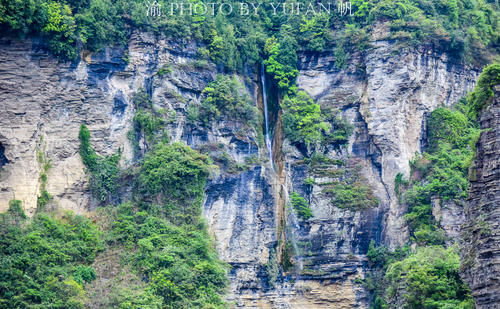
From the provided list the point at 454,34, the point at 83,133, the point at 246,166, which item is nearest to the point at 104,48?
the point at 83,133

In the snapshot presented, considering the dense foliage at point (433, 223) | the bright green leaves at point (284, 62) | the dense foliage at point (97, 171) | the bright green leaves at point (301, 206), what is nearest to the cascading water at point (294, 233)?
the bright green leaves at point (301, 206)

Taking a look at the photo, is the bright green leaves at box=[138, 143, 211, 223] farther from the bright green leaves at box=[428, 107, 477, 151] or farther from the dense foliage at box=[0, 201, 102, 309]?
the bright green leaves at box=[428, 107, 477, 151]

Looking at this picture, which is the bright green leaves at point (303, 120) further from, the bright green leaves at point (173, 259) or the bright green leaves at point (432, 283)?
the bright green leaves at point (432, 283)

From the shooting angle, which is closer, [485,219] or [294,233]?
[485,219]

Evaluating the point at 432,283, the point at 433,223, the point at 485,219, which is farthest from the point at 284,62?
the point at 485,219

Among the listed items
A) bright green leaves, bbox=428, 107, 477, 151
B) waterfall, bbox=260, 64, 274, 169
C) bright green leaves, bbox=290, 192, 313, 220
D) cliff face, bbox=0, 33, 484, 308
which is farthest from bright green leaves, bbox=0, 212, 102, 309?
bright green leaves, bbox=428, 107, 477, 151

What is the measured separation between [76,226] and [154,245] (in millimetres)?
2680

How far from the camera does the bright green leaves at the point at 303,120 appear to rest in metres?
32.7

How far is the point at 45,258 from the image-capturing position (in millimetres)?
25328

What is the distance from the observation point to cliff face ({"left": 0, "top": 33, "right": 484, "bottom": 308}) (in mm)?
28753

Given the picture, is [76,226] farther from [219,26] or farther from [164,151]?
[219,26]

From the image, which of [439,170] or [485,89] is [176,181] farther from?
[485,89]

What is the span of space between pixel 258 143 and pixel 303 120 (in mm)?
2038

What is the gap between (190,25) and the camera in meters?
32.6
